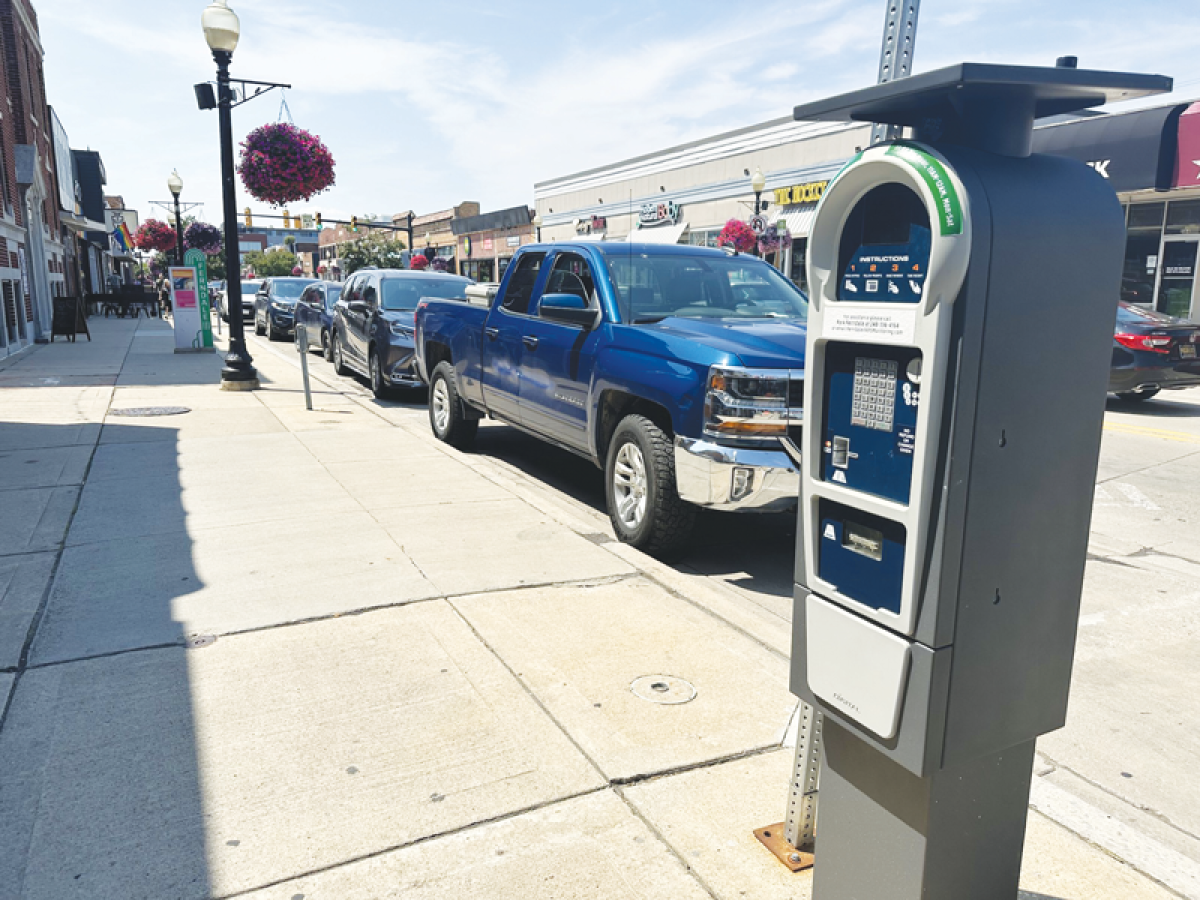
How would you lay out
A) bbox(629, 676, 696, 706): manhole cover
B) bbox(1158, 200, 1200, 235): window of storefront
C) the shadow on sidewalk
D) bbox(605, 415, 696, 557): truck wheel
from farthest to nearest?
bbox(1158, 200, 1200, 235): window of storefront, bbox(605, 415, 696, 557): truck wheel, bbox(629, 676, 696, 706): manhole cover, the shadow on sidewalk

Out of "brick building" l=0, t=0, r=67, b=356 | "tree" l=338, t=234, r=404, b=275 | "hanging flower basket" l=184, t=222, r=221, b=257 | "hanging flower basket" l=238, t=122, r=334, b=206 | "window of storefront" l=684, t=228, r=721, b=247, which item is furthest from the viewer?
"tree" l=338, t=234, r=404, b=275

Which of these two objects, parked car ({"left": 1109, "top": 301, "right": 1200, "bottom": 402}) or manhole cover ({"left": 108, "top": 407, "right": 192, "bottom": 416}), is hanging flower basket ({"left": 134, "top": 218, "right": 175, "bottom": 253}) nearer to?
manhole cover ({"left": 108, "top": 407, "right": 192, "bottom": 416})

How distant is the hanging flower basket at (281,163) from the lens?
13.8 meters

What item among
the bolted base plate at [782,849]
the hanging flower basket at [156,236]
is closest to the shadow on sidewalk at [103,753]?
the bolted base plate at [782,849]

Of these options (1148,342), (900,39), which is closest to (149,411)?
(900,39)

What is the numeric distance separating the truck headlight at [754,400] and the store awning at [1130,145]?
1501 cm

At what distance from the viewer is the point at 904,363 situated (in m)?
1.96

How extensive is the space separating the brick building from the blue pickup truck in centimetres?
1458

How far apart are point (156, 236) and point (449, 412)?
4780 cm

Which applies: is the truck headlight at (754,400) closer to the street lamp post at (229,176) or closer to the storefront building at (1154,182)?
the street lamp post at (229,176)

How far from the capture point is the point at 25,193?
77.2 ft

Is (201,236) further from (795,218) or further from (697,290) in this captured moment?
(697,290)

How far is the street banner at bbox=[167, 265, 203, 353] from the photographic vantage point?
19078mm

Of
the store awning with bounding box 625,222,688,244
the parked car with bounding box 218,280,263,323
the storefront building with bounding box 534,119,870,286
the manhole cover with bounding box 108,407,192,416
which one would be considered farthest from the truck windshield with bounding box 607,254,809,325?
the parked car with bounding box 218,280,263,323
